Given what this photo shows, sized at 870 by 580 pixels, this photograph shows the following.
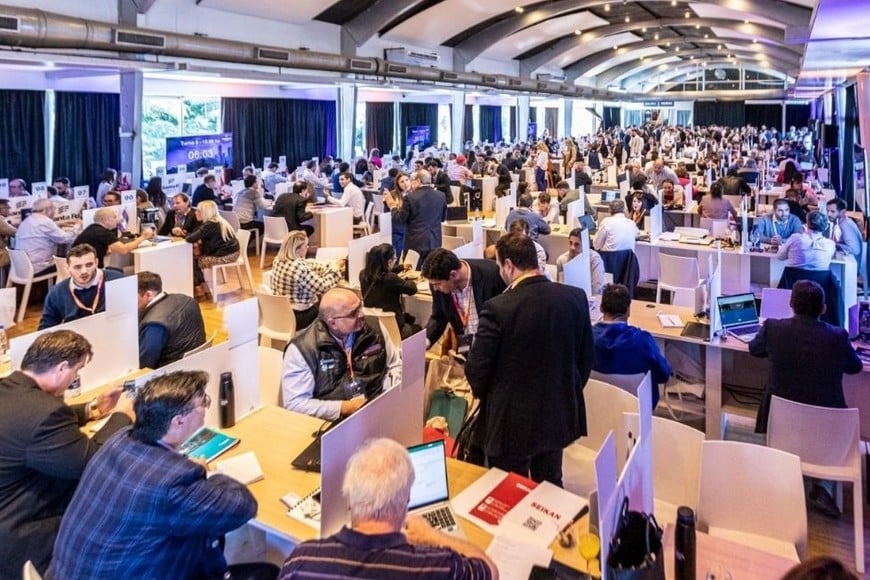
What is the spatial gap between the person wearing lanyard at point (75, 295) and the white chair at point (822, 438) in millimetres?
3804

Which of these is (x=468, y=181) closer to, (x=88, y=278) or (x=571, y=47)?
(x=88, y=278)

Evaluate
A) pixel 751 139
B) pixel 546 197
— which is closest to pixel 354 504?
pixel 546 197

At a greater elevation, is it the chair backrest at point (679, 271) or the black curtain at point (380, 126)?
the black curtain at point (380, 126)

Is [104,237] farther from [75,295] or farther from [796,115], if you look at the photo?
[796,115]

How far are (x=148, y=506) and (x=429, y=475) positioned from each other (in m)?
0.90

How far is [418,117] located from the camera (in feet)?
72.9

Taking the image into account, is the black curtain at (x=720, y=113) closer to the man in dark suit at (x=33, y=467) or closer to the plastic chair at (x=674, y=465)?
the plastic chair at (x=674, y=465)

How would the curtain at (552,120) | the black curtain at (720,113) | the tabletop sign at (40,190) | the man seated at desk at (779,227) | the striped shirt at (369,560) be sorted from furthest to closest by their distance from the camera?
1. the black curtain at (720,113)
2. the curtain at (552,120)
3. the tabletop sign at (40,190)
4. the man seated at desk at (779,227)
5. the striped shirt at (369,560)

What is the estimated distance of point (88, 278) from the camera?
429 centimetres

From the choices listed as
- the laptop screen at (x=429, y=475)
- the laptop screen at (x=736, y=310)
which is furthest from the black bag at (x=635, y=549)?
the laptop screen at (x=736, y=310)

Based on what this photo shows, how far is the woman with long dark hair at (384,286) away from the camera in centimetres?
502

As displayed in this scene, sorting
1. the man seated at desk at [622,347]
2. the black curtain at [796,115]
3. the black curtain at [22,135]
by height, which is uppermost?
the black curtain at [796,115]

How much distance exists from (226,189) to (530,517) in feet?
35.2

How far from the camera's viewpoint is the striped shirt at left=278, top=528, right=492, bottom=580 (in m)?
1.59
